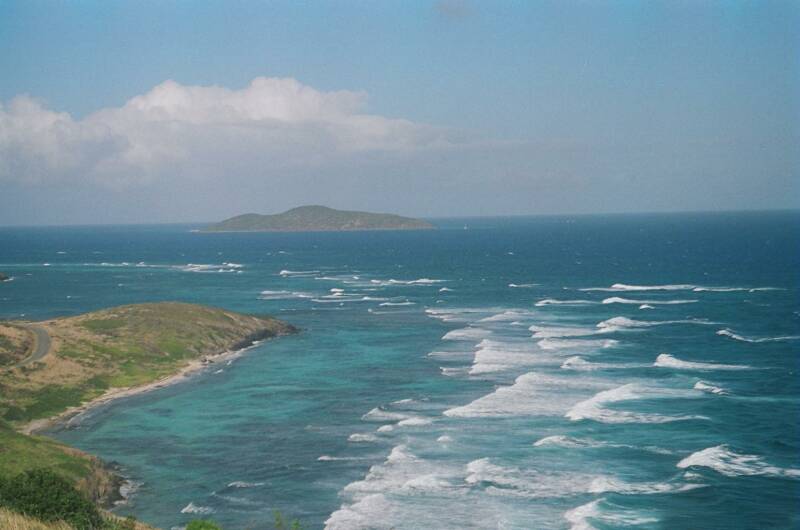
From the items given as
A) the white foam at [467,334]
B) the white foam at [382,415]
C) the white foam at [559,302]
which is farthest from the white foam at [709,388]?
the white foam at [559,302]

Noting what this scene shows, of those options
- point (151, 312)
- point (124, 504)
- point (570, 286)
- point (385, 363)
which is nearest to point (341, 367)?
point (385, 363)

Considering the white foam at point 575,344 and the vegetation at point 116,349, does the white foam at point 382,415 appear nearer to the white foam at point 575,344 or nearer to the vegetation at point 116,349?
the vegetation at point 116,349

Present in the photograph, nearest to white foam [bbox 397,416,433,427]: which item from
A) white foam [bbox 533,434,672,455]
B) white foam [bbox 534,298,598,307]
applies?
white foam [bbox 533,434,672,455]

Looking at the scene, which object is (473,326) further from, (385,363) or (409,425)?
(409,425)

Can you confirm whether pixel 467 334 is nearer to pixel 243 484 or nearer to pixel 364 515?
pixel 243 484

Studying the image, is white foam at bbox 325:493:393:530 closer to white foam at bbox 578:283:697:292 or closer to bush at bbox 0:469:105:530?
bush at bbox 0:469:105:530
